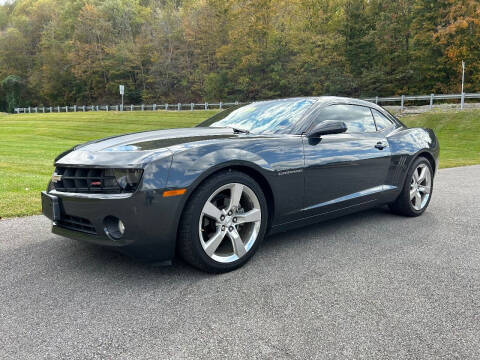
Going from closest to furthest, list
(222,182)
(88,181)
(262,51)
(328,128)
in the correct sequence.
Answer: (88,181)
(222,182)
(328,128)
(262,51)

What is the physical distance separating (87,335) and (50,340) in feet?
0.58

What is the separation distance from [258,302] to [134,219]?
37.8 inches

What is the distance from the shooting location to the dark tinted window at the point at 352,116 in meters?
3.76

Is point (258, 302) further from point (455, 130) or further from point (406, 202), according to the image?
point (455, 130)

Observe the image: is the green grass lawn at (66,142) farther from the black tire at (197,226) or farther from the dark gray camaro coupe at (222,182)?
the black tire at (197,226)

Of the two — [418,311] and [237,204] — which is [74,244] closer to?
[237,204]

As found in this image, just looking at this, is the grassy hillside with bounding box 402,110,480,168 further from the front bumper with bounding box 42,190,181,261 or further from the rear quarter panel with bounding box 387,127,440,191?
the front bumper with bounding box 42,190,181,261

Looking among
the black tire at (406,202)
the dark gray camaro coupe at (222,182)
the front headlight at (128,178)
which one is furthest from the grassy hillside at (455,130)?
the front headlight at (128,178)

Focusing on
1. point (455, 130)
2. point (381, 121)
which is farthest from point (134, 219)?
point (455, 130)

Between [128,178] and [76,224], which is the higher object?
[128,178]

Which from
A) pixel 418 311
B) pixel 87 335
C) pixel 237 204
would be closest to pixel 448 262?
pixel 418 311

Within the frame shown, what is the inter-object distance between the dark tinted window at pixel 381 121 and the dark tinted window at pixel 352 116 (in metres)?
0.09

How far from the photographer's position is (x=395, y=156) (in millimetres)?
4199

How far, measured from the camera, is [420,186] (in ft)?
15.4
